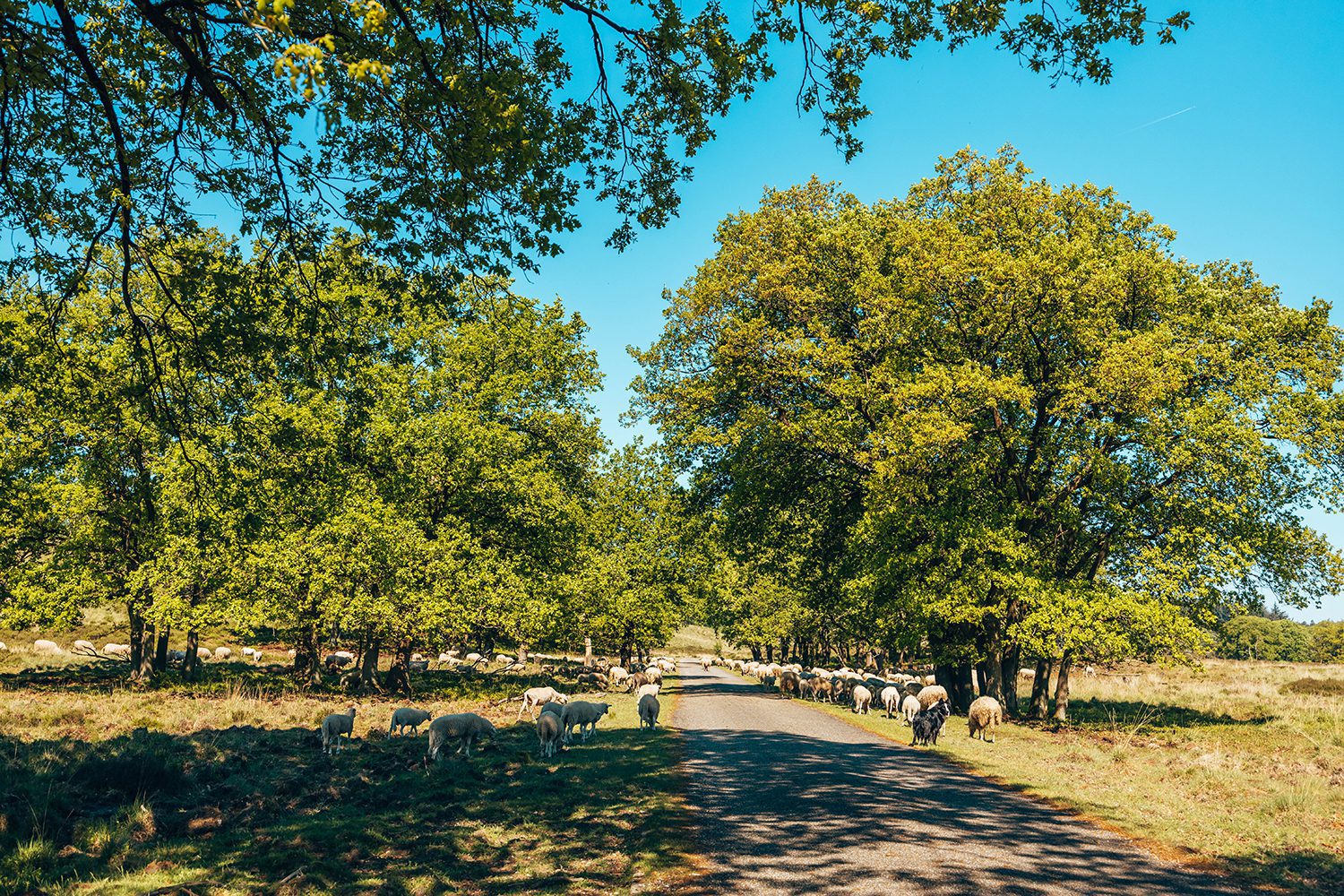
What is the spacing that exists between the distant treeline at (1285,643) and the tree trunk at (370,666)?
104m

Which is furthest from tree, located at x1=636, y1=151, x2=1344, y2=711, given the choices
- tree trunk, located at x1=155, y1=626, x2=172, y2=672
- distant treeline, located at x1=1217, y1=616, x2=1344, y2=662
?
distant treeline, located at x1=1217, y1=616, x2=1344, y2=662

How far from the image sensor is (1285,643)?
109812 millimetres

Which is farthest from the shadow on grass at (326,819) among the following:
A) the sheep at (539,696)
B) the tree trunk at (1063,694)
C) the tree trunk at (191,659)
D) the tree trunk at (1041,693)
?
the tree trunk at (1041,693)

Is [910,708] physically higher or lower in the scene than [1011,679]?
lower

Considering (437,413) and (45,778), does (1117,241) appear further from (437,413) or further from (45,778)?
(45,778)

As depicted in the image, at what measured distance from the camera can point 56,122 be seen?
10062 mm

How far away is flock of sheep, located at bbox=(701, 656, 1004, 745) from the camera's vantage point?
800 inches

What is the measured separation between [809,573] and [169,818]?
2481 centimetres

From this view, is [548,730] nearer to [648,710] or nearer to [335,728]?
[335,728]

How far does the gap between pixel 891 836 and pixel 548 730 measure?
9.45 meters

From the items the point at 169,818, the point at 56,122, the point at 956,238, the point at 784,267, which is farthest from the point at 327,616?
the point at 956,238

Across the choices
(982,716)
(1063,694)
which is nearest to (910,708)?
(982,716)

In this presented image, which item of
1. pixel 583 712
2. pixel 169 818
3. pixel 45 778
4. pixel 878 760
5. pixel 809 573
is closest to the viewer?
pixel 169 818

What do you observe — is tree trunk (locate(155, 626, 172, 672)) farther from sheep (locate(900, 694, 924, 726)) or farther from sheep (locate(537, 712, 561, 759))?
sheep (locate(900, 694, 924, 726))
